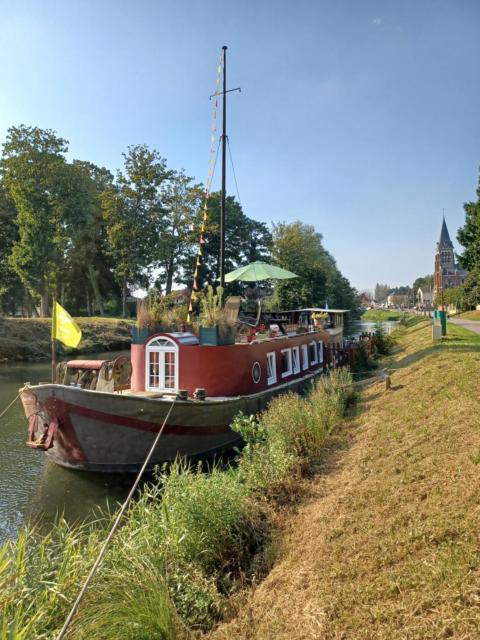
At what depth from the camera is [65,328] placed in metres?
9.05

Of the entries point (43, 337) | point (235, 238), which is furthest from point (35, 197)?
point (235, 238)

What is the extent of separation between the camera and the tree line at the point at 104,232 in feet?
130

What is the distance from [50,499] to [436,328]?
16.4 meters

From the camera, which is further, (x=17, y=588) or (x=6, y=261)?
(x=6, y=261)

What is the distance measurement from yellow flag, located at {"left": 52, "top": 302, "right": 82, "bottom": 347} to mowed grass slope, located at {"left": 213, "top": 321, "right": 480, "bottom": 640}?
561 centimetres

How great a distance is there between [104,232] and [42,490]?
47403mm

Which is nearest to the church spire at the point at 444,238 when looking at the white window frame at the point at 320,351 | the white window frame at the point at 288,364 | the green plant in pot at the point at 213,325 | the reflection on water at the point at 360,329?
the reflection on water at the point at 360,329

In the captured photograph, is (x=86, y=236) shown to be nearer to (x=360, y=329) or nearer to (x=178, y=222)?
(x=178, y=222)

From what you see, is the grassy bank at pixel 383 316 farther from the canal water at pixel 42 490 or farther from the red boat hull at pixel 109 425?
the canal water at pixel 42 490

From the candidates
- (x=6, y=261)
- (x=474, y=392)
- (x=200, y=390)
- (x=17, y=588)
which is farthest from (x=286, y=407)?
(x=6, y=261)

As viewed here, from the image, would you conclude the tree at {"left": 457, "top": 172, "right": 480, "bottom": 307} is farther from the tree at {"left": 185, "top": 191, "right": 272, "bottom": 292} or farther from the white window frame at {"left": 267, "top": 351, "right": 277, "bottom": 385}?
the tree at {"left": 185, "top": 191, "right": 272, "bottom": 292}

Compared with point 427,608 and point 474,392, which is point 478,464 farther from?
point 474,392

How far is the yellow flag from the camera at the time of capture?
889 centimetres

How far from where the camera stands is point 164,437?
961 centimetres
